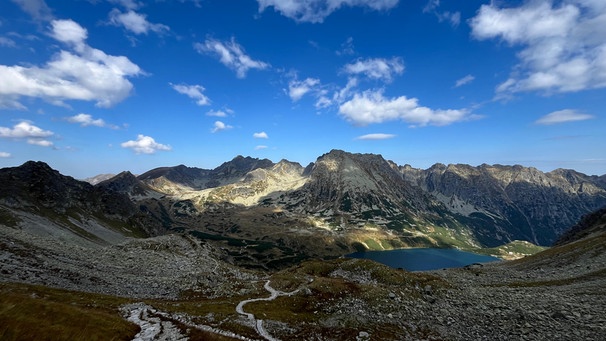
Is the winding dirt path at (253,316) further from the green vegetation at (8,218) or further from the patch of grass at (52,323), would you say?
the green vegetation at (8,218)

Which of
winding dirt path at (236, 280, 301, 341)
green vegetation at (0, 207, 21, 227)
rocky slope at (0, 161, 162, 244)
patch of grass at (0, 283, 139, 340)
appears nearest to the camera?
patch of grass at (0, 283, 139, 340)

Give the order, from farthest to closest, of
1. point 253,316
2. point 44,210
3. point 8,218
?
point 44,210
point 8,218
point 253,316

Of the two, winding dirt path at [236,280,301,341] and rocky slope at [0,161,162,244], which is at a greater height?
rocky slope at [0,161,162,244]

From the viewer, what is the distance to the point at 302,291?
69750 millimetres

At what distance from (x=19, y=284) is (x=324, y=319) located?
4591 cm

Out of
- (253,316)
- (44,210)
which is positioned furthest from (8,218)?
(253,316)

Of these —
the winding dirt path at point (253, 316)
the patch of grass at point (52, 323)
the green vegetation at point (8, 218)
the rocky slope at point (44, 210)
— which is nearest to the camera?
the patch of grass at point (52, 323)

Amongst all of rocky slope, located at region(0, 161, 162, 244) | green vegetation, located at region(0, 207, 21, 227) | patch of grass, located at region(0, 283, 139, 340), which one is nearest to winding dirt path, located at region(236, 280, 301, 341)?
patch of grass, located at region(0, 283, 139, 340)

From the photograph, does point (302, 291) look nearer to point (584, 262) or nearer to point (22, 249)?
point (22, 249)

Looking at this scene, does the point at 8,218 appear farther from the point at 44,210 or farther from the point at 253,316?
the point at 253,316

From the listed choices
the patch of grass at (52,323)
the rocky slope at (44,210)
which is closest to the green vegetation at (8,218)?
the rocky slope at (44,210)

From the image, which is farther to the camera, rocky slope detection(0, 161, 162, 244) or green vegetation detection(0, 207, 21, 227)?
rocky slope detection(0, 161, 162, 244)

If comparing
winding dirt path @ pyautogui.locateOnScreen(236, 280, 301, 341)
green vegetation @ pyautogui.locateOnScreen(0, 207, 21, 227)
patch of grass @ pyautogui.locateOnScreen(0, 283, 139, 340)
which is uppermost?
green vegetation @ pyautogui.locateOnScreen(0, 207, 21, 227)

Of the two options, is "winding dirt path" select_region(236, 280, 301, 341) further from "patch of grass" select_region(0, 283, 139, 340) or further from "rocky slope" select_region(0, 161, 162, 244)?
"rocky slope" select_region(0, 161, 162, 244)
